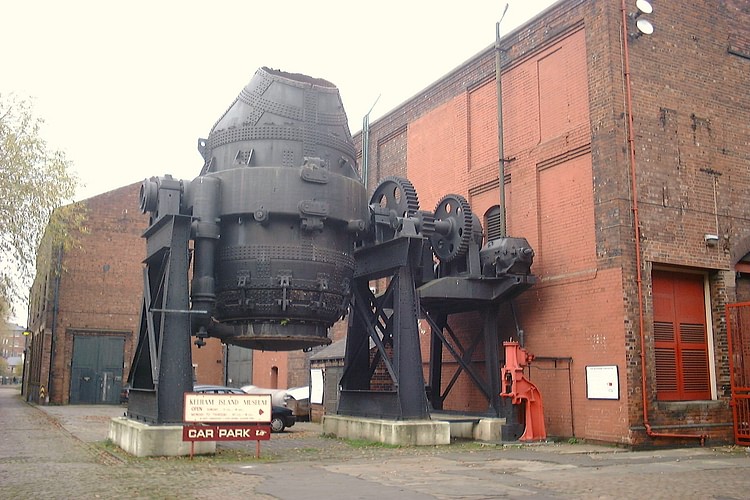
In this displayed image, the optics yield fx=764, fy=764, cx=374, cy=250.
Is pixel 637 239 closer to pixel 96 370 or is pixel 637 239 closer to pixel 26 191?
pixel 26 191

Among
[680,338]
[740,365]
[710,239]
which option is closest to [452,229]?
[680,338]

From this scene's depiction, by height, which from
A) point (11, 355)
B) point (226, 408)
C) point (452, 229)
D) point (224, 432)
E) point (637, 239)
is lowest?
point (224, 432)

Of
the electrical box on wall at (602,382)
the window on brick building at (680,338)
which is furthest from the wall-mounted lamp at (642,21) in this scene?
the electrical box on wall at (602,382)

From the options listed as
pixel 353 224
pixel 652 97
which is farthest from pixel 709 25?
pixel 353 224

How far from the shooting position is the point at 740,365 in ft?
55.5

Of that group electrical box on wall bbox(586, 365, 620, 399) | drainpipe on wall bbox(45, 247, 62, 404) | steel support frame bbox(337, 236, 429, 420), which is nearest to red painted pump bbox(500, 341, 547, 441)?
electrical box on wall bbox(586, 365, 620, 399)

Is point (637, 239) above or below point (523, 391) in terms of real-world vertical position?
above

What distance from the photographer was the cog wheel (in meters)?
16.7

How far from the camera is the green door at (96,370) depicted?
38.5 metres

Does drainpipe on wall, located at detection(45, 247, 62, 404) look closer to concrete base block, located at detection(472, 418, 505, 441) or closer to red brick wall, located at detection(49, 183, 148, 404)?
red brick wall, located at detection(49, 183, 148, 404)

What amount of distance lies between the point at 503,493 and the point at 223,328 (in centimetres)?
741

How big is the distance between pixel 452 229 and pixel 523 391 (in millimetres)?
4027

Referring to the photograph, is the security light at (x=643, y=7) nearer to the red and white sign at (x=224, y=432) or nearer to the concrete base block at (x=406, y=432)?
the concrete base block at (x=406, y=432)

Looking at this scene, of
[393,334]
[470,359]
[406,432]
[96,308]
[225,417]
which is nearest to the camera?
[225,417]
